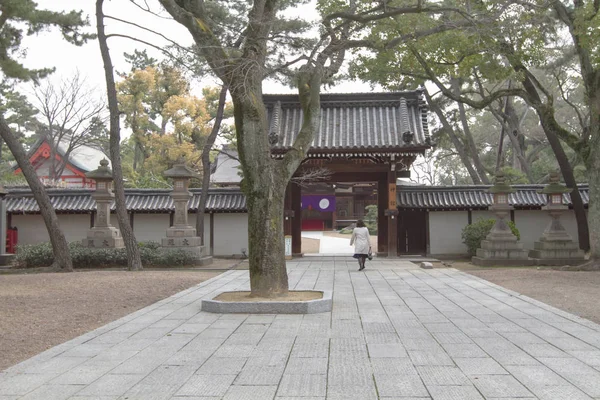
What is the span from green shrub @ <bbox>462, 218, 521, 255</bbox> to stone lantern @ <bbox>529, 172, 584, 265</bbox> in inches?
43.1

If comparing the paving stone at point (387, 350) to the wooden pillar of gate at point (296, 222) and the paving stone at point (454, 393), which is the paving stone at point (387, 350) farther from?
Result: the wooden pillar of gate at point (296, 222)

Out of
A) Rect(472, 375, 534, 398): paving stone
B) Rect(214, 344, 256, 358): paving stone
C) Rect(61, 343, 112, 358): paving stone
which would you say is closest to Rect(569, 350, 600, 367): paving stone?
Rect(472, 375, 534, 398): paving stone

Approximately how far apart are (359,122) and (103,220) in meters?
9.99

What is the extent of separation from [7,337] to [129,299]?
3.05m

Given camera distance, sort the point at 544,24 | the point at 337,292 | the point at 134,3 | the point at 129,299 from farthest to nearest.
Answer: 1. the point at 544,24
2. the point at 337,292
3. the point at 129,299
4. the point at 134,3

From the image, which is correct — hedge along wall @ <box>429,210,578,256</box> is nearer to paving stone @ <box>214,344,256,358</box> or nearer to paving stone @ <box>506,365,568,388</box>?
paving stone @ <box>214,344,256,358</box>

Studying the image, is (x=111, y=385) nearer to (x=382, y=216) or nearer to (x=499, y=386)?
(x=499, y=386)

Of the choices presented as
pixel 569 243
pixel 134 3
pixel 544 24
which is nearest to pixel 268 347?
pixel 134 3

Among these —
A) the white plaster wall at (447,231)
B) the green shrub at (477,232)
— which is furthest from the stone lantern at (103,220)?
the green shrub at (477,232)

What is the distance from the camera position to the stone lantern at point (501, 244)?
16266 mm

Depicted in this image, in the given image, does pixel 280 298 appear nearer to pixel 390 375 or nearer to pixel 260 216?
pixel 260 216

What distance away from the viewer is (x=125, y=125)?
31.8m

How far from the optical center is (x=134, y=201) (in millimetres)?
20578

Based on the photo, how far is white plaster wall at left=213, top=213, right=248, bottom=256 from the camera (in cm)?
2036
